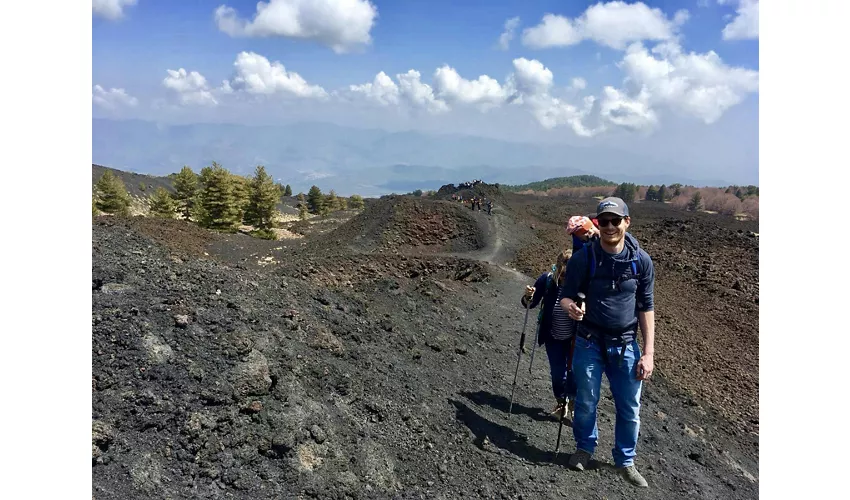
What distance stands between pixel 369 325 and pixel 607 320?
383 centimetres

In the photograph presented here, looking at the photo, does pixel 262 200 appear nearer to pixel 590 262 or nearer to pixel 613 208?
pixel 590 262

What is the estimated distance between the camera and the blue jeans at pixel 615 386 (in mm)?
3852

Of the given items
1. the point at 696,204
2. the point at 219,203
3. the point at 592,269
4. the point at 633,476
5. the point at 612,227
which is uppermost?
the point at 696,204

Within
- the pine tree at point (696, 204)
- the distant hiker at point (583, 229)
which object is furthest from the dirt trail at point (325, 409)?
the pine tree at point (696, 204)

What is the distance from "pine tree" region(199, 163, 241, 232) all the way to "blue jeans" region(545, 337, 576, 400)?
30402 millimetres

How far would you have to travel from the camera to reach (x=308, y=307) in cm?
651

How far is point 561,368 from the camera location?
194 inches

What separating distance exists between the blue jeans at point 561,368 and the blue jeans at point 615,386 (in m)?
0.71

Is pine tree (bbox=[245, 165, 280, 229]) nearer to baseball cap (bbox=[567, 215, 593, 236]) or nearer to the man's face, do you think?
baseball cap (bbox=[567, 215, 593, 236])

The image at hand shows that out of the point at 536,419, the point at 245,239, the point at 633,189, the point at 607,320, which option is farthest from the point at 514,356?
the point at 633,189

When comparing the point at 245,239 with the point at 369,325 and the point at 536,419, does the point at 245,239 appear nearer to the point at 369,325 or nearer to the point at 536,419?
the point at 369,325

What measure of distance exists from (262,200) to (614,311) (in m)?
32.4

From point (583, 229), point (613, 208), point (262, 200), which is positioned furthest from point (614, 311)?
point (262, 200)

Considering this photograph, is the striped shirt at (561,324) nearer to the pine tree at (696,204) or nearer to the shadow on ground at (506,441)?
the shadow on ground at (506,441)
